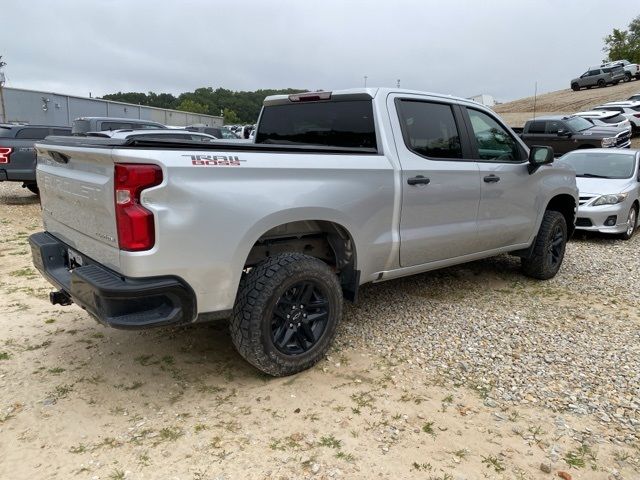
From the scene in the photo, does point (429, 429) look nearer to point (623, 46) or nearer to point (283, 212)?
point (283, 212)

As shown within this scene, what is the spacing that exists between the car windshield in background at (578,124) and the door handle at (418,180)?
1384 cm

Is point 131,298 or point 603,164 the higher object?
point 603,164

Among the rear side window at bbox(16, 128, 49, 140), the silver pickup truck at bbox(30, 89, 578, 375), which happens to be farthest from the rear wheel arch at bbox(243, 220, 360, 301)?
the rear side window at bbox(16, 128, 49, 140)

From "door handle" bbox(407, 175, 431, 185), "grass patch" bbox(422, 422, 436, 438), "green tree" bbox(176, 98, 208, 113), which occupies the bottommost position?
"grass patch" bbox(422, 422, 436, 438)

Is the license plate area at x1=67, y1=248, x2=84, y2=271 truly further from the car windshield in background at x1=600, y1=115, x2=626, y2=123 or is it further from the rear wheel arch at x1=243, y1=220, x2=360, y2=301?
the car windshield in background at x1=600, y1=115, x2=626, y2=123

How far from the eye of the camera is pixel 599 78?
3931 cm

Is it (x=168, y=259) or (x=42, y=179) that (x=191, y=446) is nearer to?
(x=168, y=259)

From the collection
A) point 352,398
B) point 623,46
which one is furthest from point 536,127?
point 623,46

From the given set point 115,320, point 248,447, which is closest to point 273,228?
point 115,320

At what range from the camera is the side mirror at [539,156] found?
4855 millimetres

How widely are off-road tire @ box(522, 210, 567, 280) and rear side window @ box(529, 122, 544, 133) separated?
38.9 ft

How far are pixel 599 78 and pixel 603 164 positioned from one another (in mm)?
36315

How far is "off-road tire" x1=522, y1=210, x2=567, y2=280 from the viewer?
5.43 meters

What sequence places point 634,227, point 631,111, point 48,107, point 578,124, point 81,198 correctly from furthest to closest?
point 48,107 → point 631,111 → point 578,124 → point 634,227 → point 81,198
